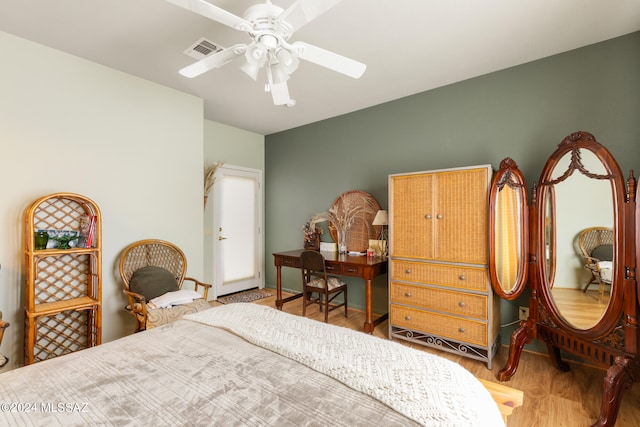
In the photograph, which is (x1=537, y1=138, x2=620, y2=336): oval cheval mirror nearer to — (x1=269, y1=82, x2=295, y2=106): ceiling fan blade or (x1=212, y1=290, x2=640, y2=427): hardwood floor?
(x1=212, y1=290, x2=640, y2=427): hardwood floor

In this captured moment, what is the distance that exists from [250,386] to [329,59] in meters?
1.64

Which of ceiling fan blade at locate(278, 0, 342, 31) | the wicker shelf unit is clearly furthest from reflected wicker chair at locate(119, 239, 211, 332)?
ceiling fan blade at locate(278, 0, 342, 31)

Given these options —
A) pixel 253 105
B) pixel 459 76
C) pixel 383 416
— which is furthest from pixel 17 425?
pixel 459 76

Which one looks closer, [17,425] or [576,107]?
[17,425]

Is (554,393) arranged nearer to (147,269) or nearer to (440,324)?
(440,324)

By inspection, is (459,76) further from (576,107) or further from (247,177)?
(247,177)

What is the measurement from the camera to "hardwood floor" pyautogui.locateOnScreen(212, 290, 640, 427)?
188cm

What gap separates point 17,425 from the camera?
905mm

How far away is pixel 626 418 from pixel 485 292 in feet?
3.37

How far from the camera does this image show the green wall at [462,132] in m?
2.39

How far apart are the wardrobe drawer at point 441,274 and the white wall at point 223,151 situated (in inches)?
102

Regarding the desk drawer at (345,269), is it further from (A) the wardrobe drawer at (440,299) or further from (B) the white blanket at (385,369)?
(B) the white blanket at (385,369)

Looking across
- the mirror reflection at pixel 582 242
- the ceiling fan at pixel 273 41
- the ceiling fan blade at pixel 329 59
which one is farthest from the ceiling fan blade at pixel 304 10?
the mirror reflection at pixel 582 242

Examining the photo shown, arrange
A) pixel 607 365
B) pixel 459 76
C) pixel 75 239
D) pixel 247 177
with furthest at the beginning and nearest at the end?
1. pixel 247 177
2. pixel 459 76
3. pixel 75 239
4. pixel 607 365
